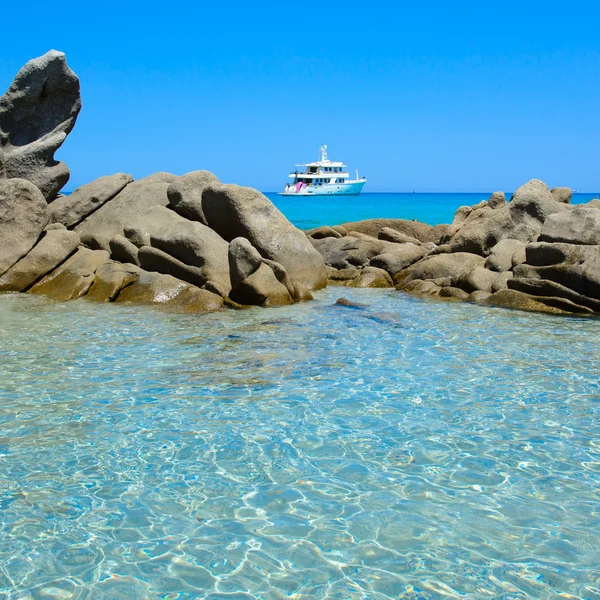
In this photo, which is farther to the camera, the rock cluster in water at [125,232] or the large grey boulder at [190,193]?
the large grey boulder at [190,193]

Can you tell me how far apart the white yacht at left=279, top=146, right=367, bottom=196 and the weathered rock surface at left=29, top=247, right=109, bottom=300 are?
76.0m

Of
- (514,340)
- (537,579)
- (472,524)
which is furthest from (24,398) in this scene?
(514,340)

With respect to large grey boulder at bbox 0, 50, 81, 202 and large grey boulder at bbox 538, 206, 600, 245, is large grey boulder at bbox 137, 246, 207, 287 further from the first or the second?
large grey boulder at bbox 538, 206, 600, 245

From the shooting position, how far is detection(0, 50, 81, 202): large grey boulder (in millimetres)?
18266

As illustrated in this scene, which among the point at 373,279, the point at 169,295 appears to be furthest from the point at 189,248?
the point at 373,279

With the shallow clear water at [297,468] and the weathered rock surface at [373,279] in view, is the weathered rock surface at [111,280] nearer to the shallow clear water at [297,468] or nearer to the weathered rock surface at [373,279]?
the shallow clear water at [297,468]

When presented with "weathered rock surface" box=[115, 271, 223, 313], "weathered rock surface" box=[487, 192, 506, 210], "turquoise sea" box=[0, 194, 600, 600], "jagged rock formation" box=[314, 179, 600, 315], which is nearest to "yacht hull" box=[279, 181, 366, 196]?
"jagged rock formation" box=[314, 179, 600, 315]

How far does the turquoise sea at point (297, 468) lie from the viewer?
172 inches

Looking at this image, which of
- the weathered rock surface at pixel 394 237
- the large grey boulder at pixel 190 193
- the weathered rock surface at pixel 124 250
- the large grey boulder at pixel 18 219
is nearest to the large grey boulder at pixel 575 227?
the weathered rock surface at pixel 394 237

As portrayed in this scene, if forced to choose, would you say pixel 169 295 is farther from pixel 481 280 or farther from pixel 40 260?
pixel 481 280

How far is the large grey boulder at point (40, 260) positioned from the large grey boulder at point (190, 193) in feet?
8.13

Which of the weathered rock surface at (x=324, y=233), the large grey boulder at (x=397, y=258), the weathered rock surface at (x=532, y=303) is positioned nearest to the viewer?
the weathered rock surface at (x=532, y=303)

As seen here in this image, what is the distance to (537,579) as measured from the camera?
4.31 m

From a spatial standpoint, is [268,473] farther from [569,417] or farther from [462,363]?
[462,363]
